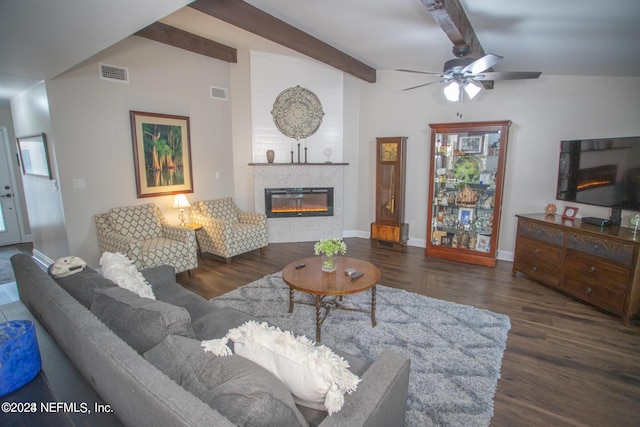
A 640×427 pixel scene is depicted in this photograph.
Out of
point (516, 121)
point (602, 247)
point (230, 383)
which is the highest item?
point (516, 121)

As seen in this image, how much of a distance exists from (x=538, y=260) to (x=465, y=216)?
1167mm

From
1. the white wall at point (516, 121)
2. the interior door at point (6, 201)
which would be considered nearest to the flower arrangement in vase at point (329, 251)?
the white wall at point (516, 121)

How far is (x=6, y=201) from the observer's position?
5.71 meters

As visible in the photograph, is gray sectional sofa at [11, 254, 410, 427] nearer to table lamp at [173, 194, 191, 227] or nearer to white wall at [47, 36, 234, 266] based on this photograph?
white wall at [47, 36, 234, 266]

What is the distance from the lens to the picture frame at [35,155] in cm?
388

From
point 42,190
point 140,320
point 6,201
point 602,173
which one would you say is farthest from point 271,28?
point 6,201

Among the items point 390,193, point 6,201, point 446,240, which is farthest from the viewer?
point 6,201

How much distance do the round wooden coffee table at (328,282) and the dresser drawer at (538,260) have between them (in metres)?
2.24

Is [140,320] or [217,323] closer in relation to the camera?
[140,320]

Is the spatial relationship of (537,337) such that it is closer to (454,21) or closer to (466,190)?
(466,190)

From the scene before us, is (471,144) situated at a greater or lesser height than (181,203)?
greater

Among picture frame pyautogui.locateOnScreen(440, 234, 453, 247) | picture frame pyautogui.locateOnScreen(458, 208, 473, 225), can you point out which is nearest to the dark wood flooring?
picture frame pyautogui.locateOnScreen(440, 234, 453, 247)

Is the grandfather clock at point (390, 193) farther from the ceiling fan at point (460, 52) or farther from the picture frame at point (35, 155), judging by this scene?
the picture frame at point (35, 155)

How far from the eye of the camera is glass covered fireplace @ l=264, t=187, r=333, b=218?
18.7 feet
